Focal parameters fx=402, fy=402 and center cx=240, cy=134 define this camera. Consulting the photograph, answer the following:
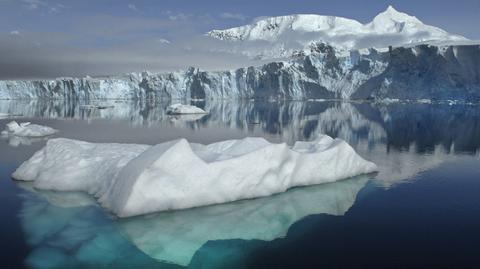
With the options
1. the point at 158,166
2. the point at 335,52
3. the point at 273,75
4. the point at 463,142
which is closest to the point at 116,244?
the point at 158,166

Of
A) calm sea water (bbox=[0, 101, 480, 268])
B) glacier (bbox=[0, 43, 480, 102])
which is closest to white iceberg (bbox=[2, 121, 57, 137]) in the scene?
calm sea water (bbox=[0, 101, 480, 268])

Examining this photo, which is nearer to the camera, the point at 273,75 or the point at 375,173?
the point at 375,173

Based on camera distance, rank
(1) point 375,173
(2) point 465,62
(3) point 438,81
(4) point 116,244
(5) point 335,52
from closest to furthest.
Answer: (4) point 116,244 → (1) point 375,173 → (2) point 465,62 → (3) point 438,81 → (5) point 335,52

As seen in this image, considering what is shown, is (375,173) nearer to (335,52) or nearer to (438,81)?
(438,81)

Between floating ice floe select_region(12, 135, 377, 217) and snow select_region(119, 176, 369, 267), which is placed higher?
floating ice floe select_region(12, 135, 377, 217)

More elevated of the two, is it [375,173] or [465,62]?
[465,62]

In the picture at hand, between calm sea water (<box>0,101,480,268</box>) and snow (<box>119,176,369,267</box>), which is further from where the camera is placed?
snow (<box>119,176,369,267</box>)

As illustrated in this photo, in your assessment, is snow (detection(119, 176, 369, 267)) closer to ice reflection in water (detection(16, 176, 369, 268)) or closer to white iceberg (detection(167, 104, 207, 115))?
ice reflection in water (detection(16, 176, 369, 268))
